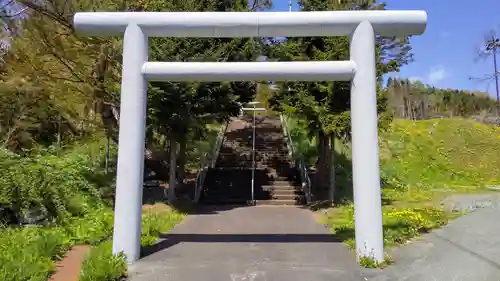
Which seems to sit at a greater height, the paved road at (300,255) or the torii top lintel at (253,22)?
the torii top lintel at (253,22)

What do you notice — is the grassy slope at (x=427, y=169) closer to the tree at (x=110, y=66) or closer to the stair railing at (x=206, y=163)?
the tree at (x=110, y=66)

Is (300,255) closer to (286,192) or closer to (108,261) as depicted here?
(108,261)

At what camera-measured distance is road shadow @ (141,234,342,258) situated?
9.07m

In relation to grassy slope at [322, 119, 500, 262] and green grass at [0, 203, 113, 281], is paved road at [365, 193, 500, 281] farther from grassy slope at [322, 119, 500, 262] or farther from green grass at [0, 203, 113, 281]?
green grass at [0, 203, 113, 281]

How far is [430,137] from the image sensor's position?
31.9 m

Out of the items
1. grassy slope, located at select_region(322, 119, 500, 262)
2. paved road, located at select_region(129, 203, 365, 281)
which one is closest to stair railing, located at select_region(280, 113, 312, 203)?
grassy slope, located at select_region(322, 119, 500, 262)

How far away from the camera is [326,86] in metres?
13.4

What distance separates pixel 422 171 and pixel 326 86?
584 inches

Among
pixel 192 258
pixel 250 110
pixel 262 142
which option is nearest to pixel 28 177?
pixel 192 258

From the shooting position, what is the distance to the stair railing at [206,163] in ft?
54.7

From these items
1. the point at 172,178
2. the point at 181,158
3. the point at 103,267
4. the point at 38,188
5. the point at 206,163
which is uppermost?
the point at 181,158

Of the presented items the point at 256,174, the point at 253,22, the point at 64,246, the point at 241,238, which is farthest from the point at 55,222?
the point at 256,174

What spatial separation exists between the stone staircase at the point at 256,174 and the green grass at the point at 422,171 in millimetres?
2028

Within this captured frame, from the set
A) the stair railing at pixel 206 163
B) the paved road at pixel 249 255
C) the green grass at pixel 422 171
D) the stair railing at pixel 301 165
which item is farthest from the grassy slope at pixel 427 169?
the stair railing at pixel 206 163
